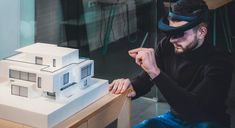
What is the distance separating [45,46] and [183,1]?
0.79 metres

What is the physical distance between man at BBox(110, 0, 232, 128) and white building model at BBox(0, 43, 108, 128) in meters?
0.29

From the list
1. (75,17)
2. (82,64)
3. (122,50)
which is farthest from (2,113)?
(75,17)

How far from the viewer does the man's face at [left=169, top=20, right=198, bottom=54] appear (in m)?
2.20

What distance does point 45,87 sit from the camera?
172 cm

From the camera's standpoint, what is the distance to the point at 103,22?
386cm

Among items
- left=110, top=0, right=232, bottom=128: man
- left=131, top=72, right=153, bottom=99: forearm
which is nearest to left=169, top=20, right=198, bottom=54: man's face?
left=110, top=0, right=232, bottom=128: man

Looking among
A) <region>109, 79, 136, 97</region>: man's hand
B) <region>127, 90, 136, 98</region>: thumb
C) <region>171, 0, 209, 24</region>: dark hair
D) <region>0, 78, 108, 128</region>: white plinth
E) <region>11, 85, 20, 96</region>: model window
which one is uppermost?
<region>171, 0, 209, 24</region>: dark hair

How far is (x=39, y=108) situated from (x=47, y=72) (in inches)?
6.1

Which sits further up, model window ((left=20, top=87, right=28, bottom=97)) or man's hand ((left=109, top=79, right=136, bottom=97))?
model window ((left=20, top=87, right=28, bottom=97))

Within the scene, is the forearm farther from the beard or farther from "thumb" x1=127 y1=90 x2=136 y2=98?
the beard

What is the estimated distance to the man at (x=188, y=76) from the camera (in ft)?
6.77

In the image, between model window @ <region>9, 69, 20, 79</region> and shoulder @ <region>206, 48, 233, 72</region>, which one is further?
shoulder @ <region>206, 48, 233, 72</region>

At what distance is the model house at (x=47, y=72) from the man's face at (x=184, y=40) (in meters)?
0.55

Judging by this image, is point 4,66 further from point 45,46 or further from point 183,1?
point 183,1
